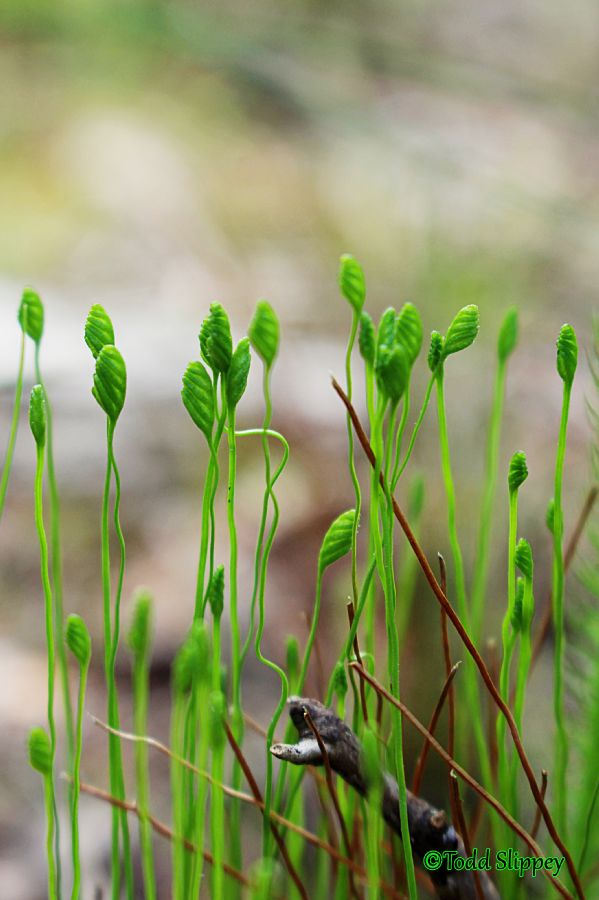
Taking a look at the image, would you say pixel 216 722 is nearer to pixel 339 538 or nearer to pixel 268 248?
pixel 339 538

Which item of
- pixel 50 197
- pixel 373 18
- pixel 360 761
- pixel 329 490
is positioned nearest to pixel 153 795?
pixel 329 490

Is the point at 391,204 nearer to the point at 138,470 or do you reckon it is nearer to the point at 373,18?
the point at 373,18

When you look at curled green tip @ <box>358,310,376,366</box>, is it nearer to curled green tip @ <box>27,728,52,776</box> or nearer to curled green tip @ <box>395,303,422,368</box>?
curled green tip @ <box>395,303,422,368</box>

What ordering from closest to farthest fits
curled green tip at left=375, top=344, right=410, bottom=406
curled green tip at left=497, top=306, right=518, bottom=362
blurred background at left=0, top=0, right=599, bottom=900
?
curled green tip at left=375, top=344, right=410, bottom=406 < curled green tip at left=497, top=306, right=518, bottom=362 < blurred background at left=0, top=0, right=599, bottom=900

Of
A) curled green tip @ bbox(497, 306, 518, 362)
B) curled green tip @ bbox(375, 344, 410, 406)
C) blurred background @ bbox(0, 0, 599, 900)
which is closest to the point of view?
curled green tip @ bbox(375, 344, 410, 406)

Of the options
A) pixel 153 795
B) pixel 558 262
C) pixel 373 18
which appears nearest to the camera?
pixel 153 795

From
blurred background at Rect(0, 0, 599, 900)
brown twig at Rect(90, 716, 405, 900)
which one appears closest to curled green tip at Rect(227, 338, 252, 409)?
brown twig at Rect(90, 716, 405, 900)
